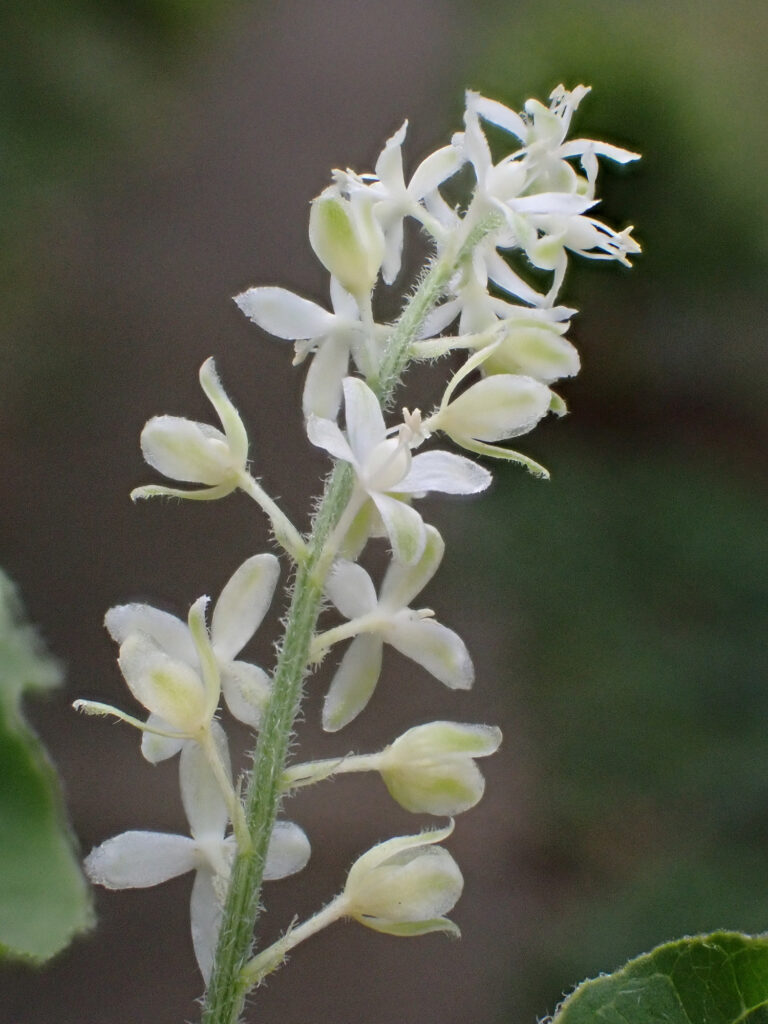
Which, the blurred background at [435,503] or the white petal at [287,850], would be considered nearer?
the white petal at [287,850]

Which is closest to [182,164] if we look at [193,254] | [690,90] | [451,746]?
[193,254]

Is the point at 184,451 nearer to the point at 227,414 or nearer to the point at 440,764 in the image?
the point at 227,414

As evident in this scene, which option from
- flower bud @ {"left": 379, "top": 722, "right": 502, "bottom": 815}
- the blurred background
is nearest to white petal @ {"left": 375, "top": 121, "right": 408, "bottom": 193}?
flower bud @ {"left": 379, "top": 722, "right": 502, "bottom": 815}

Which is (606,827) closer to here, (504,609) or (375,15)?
(504,609)

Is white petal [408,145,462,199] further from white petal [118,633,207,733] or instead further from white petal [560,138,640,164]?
white petal [118,633,207,733]

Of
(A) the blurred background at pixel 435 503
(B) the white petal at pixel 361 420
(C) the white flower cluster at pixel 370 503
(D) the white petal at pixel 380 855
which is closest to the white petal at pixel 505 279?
(C) the white flower cluster at pixel 370 503

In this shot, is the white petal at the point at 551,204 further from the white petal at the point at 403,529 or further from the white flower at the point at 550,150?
the white petal at the point at 403,529
